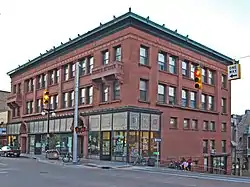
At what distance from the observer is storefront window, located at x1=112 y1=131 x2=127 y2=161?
31844 millimetres

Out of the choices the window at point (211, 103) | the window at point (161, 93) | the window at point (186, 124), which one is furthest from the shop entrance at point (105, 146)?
the window at point (211, 103)

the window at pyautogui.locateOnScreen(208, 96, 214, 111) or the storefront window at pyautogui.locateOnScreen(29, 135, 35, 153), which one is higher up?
the window at pyautogui.locateOnScreen(208, 96, 214, 111)

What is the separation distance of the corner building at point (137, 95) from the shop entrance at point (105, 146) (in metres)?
0.05

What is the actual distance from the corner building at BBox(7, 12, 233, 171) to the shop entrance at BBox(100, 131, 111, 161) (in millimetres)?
47

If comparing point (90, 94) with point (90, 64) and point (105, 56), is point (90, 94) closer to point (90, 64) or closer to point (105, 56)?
point (90, 64)

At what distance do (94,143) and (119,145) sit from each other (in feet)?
13.2

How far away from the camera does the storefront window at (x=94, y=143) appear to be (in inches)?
1375

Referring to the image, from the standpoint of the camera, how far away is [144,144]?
32656 millimetres

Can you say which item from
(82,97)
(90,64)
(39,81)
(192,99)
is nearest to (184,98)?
(192,99)

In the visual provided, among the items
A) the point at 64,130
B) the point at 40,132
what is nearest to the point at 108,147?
the point at 64,130

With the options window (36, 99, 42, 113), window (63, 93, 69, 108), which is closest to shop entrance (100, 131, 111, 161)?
window (63, 93, 69, 108)

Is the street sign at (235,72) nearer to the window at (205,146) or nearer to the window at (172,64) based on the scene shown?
the window at (172,64)

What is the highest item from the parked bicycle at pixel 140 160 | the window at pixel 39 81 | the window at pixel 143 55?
the window at pixel 143 55

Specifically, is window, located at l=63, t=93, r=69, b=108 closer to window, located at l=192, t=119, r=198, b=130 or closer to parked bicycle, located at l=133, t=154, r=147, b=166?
parked bicycle, located at l=133, t=154, r=147, b=166
